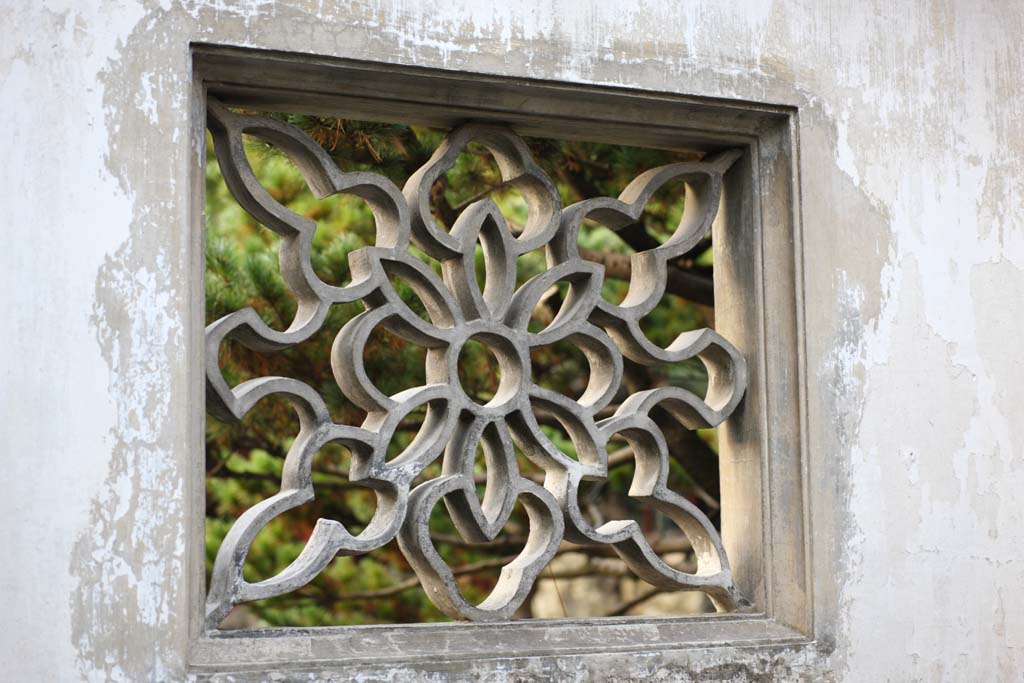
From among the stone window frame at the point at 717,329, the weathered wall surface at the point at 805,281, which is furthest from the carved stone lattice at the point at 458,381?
the weathered wall surface at the point at 805,281

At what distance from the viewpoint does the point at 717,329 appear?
101 inches

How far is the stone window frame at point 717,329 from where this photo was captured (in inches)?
79.7

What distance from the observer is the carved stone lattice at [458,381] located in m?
2.12

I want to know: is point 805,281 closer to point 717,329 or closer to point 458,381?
point 717,329

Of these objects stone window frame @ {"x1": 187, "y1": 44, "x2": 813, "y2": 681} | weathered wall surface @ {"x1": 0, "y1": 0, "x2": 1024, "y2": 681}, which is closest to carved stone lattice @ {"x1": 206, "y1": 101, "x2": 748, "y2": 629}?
stone window frame @ {"x1": 187, "y1": 44, "x2": 813, "y2": 681}

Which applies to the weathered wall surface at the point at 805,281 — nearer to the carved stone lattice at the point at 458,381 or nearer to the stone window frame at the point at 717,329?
the stone window frame at the point at 717,329

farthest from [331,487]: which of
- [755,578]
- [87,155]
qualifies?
[87,155]

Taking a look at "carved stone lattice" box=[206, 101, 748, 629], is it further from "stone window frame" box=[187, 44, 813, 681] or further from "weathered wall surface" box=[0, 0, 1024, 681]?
"weathered wall surface" box=[0, 0, 1024, 681]

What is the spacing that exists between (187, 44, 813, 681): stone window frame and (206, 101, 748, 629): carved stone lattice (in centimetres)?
5

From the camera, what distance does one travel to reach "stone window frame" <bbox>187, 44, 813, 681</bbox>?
2023 mm

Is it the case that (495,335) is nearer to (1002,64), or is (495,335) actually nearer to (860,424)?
(860,424)

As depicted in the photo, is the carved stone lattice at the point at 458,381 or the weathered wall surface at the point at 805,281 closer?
the weathered wall surface at the point at 805,281

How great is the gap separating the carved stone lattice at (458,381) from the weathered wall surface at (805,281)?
0.53 feet

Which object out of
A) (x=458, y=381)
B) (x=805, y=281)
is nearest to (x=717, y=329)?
(x=805, y=281)
